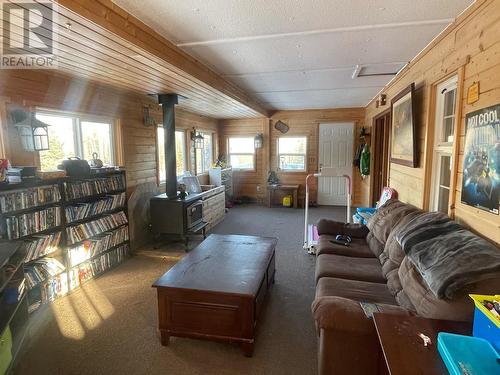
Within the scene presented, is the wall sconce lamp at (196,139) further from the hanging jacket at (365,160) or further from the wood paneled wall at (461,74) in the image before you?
the wood paneled wall at (461,74)

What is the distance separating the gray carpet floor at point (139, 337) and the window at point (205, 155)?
3413 mm

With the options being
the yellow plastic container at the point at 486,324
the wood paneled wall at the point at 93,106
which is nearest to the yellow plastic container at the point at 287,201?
the wood paneled wall at the point at 93,106

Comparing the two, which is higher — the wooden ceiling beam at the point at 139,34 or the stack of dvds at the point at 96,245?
the wooden ceiling beam at the point at 139,34

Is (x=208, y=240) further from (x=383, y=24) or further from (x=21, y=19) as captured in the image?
(x=383, y=24)

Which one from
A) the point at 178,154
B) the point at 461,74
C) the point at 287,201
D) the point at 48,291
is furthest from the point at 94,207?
the point at 287,201

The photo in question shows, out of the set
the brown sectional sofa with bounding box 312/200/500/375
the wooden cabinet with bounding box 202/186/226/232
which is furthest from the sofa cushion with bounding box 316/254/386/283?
the wooden cabinet with bounding box 202/186/226/232

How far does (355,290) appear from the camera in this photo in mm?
2049

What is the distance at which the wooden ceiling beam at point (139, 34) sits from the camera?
167 cm

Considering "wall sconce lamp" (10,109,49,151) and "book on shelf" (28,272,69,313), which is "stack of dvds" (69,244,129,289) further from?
"wall sconce lamp" (10,109,49,151)

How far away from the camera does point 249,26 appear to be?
7.31 ft

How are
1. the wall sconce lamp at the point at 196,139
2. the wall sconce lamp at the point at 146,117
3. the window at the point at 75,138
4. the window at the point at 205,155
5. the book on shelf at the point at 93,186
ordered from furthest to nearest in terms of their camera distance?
the window at the point at 205,155, the wall sconce lamp at the point at 196,139, the wall sconce lamp at the point at 146,117, the window at the point at 75,138, the book on shelf at the point at 93,186

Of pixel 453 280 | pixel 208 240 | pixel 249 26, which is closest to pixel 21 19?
pixel 249 26

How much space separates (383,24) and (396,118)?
1.77m

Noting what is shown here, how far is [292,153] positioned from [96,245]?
17.0ft
